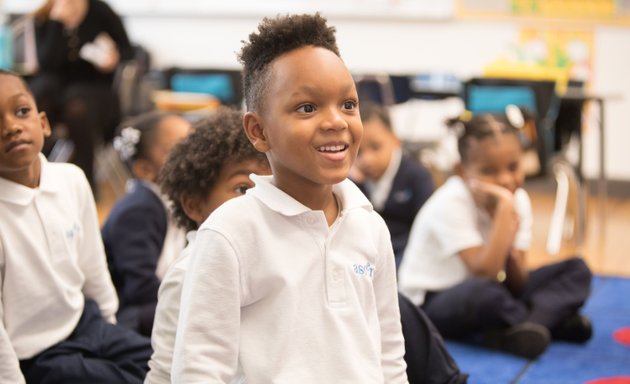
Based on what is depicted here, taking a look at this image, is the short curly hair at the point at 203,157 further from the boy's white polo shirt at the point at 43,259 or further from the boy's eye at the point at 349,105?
the boy's eye at the point at 349,105

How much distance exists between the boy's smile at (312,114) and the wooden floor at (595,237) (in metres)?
2.86

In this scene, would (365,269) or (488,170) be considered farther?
(488,170)

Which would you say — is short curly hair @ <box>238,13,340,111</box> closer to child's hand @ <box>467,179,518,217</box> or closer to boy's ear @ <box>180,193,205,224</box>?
→ boy's ear @ <box>180,193,205,224</box>

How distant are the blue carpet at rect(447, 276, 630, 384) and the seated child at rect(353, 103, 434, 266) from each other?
61 cm

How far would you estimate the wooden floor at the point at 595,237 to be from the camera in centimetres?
412

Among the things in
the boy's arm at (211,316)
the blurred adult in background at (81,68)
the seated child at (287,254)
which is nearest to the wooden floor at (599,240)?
the blurred adult in background at (81,68)

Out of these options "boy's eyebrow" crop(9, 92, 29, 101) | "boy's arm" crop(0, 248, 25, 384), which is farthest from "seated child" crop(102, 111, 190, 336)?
"boy's arm" crop(0, 248, 25, 384)

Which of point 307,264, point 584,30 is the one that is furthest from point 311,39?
point 584,30

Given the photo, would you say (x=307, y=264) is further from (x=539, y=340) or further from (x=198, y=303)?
(x=539, y=340)

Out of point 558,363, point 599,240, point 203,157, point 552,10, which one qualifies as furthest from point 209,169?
point 552,10

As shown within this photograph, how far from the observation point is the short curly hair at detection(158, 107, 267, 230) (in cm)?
177

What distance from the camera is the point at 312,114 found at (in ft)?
4.32

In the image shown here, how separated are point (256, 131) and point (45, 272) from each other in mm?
646

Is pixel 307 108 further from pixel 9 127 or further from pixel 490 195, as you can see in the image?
pixel 490 195
